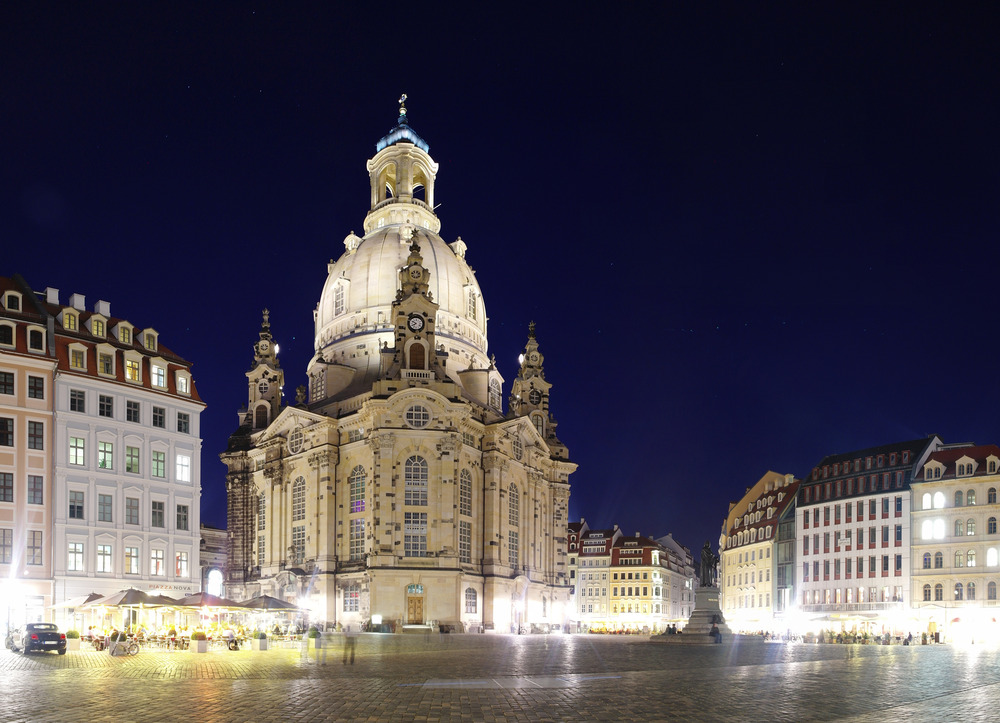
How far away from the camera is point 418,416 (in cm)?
8794

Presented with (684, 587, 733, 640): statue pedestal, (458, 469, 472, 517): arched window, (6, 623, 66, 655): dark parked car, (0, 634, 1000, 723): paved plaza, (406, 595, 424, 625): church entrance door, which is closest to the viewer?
(0, 634, 1000, 723): paved plaza

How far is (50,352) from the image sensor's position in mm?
60969

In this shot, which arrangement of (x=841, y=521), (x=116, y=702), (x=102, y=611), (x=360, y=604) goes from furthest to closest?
(x=841, y=521), (x=360, y=604), (x=102, y=611), (x=116, y=702)

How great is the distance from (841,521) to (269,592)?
198ft

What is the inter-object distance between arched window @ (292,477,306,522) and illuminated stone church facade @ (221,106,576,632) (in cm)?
16

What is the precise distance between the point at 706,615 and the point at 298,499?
40343mm

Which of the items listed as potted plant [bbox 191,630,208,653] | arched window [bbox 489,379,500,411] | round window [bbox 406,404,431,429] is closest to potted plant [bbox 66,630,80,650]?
potted plant [bbox 191,630,208,653]

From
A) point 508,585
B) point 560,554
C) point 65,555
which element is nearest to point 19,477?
point 65,555

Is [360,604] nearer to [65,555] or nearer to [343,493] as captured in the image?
[343,493]

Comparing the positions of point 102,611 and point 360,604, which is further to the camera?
point 360,604

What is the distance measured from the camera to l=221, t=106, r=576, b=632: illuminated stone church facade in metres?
86.1

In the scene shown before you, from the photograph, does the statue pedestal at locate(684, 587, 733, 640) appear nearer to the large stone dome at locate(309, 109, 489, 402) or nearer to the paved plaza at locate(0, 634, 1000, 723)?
the paved plaza at locate(0, 634, 1000, 723)

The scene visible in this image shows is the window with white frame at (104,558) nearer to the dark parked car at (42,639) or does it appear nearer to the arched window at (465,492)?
the dark parked car at (42,639)

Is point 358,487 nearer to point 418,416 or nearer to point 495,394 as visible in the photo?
point 418,416
